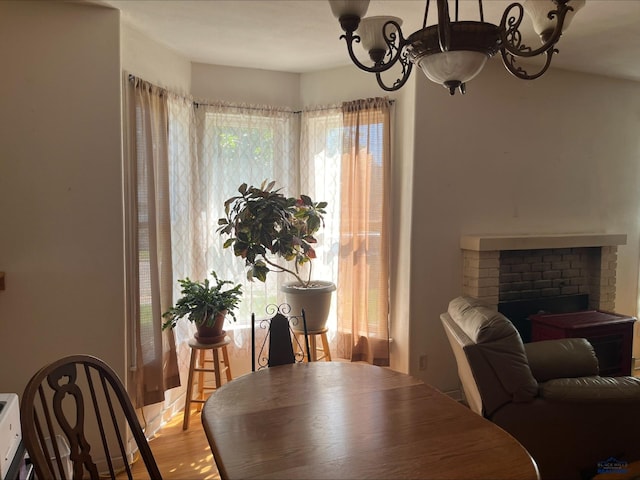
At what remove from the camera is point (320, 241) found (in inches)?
139

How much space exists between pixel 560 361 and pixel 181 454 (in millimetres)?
2230

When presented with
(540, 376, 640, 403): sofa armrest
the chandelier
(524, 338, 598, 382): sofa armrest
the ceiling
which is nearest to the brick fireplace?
(524, 338, 598, 382): sofa armrest

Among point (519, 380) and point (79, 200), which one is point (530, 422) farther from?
point (79, 200)

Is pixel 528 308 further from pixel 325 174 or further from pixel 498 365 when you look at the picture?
pixel 325 174

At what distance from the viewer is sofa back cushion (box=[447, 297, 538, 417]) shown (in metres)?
2.06

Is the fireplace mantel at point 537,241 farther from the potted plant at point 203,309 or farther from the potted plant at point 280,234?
the potted plant at point 203,309

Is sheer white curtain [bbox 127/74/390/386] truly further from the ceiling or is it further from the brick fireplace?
the brick fireplace

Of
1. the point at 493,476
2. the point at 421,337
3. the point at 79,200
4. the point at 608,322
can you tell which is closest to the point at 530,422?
the point at 493,476

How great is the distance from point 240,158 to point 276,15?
47.7 inches

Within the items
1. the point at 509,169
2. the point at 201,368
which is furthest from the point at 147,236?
the point at 509,169

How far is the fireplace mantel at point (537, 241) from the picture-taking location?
10.6 feet

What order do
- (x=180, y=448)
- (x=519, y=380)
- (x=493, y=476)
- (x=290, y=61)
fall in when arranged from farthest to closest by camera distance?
1. (x=290, y=61)
2. (x=180, y=448)
3. (x=519, y=380)
4. (x=493, y=476)

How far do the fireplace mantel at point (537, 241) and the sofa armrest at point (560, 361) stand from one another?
944 millimetres

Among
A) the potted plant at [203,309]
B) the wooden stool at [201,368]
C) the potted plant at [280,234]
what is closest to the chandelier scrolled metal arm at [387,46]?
the potted plant at [280,234]
